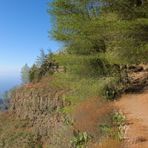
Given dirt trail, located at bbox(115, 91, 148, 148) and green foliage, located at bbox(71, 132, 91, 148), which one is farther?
green foliage, located at bbox(71, 132, 91, 148)

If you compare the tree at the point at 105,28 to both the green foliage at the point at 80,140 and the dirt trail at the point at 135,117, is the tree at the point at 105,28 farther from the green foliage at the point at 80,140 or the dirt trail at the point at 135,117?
the green foliage at the point at 80,140

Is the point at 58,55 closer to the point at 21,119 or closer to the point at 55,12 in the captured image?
the point at 55,12

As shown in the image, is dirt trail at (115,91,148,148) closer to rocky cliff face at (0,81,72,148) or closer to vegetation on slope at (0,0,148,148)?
vegetation on slope at (0,0,148,148)

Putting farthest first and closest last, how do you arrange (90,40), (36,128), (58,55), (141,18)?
(36,128) → (58,55) → (90,40) → (141,18)

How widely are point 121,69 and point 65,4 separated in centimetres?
584

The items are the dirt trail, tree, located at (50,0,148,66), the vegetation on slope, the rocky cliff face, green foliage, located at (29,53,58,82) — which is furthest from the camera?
green foliage, located at (29,53,58,82)

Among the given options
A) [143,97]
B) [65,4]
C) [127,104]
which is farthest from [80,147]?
[65,4]

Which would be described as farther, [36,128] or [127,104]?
[36,128]

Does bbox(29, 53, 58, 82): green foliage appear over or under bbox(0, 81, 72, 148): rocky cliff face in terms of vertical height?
over

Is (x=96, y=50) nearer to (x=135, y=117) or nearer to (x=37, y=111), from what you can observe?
(x=135, y=117)

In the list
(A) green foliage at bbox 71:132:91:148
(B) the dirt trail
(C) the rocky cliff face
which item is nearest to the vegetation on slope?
(A) green foliage at bbox 71:132:91:148

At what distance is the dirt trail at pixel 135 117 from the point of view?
45.2 ft

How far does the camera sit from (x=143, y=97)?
24984 mm

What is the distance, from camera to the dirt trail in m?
13.8
